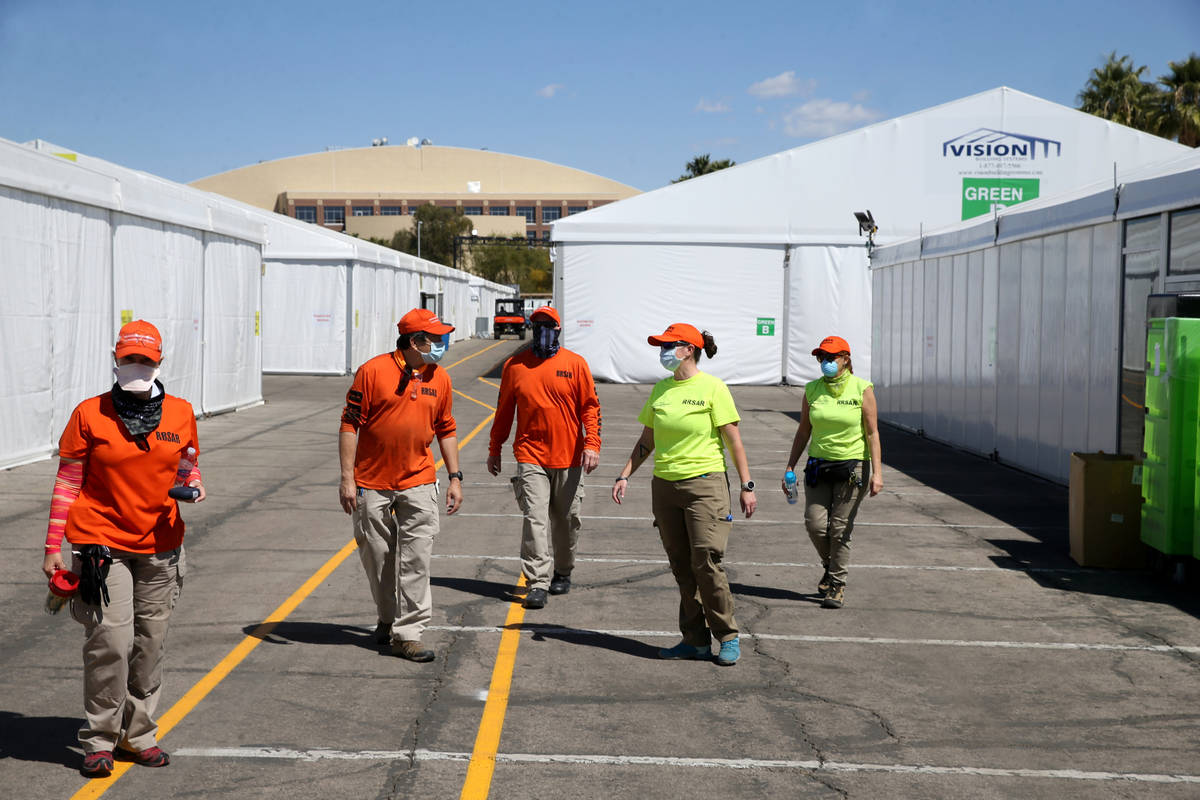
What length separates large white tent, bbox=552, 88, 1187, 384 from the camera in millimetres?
35656

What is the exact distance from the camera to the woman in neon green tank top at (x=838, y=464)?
349 inches

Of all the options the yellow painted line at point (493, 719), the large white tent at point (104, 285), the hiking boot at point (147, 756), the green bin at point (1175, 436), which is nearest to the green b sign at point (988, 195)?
the large white tent at point (104, 285)

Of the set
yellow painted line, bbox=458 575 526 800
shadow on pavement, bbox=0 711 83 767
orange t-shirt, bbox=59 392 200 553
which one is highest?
orange t-shirt, bbox=59 392 200 553

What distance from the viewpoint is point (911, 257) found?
23.9 metres

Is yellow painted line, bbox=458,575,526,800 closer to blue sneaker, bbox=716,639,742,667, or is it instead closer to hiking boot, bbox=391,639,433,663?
hiking boot, bbox=391,639,433,663

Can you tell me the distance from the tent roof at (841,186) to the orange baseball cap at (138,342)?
30.6 meters

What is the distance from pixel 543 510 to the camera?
28.3 feet

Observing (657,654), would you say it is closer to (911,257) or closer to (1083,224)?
(1083,224)

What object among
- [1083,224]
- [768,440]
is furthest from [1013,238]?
[768,440]

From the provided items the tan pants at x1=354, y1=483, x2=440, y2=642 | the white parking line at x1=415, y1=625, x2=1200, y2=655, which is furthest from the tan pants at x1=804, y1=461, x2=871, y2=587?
the tan pants at x1=354, y1=483, x2=440, y2=642

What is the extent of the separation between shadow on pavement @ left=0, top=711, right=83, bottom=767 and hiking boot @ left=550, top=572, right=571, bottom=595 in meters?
3.81

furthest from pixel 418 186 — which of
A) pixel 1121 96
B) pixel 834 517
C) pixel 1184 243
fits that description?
pixel 834 517

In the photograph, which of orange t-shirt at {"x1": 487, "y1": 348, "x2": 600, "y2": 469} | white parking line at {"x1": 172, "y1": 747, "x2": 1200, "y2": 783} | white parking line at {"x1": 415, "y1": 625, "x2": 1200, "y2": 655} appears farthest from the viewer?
orange t-shirt at {"x1": 487, "y1": 348, "x2": 600, "y2": 469}

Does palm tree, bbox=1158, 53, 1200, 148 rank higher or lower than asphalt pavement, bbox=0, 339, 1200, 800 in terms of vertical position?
higher
